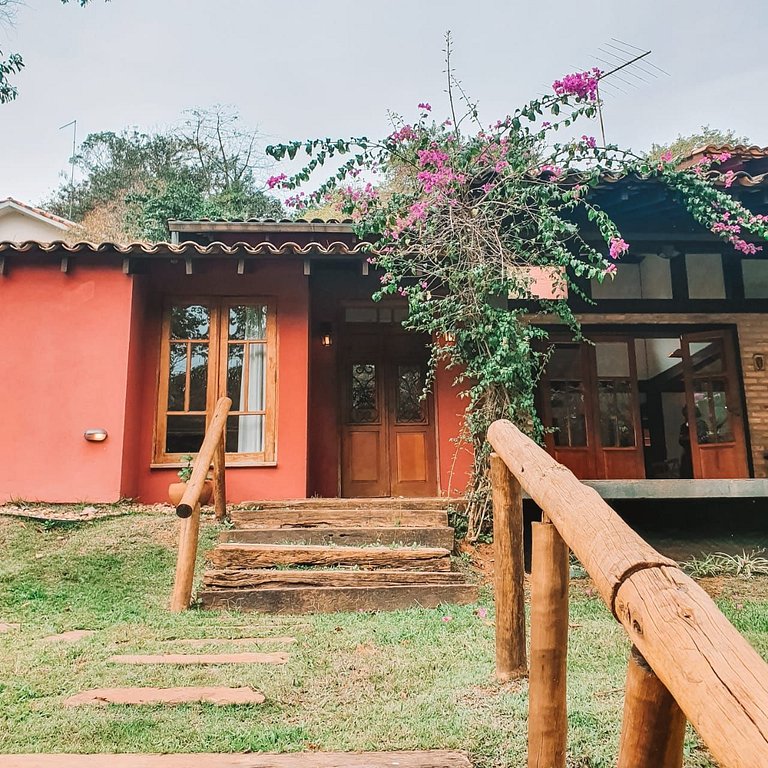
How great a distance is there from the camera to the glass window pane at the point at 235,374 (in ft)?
21.9

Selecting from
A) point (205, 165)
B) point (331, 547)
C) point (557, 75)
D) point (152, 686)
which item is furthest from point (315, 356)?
point (205, 165)

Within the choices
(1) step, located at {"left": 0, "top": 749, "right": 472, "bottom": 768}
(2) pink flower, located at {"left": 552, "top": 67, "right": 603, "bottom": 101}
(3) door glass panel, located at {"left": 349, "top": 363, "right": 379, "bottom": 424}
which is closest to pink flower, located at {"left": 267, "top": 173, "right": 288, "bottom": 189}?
(3) door glass panel, located at {"left": 349, "top": 363, "right": 379, "bottom": 424}

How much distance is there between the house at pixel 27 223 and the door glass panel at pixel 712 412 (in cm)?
1826

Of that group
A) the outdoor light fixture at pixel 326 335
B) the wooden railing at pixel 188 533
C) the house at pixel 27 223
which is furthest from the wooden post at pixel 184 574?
the house at pixel 27 223

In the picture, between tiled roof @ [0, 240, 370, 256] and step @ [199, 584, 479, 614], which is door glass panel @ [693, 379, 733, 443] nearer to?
tiled roof @ [0, 240, 370, 256]

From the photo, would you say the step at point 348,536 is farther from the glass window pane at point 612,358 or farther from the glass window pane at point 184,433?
the glass window pane at point 612,358

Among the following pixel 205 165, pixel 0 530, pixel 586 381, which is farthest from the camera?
pixel 205 165

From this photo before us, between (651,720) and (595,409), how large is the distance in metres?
6.63

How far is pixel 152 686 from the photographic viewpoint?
246 cm

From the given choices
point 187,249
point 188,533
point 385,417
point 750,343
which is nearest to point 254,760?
point 188,533

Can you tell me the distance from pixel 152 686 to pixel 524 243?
4.68 meters

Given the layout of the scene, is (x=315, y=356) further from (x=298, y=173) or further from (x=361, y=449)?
(x=298, y=173)

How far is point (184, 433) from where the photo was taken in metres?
6.61

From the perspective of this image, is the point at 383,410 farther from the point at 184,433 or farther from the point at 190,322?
the point at 190,322
